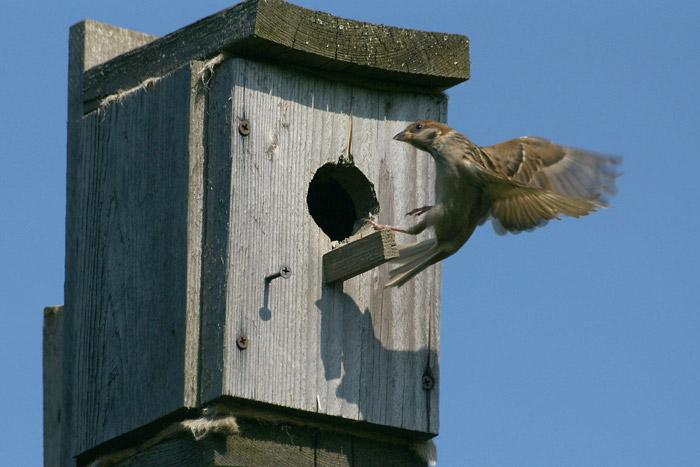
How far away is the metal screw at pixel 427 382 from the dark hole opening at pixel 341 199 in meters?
0.67

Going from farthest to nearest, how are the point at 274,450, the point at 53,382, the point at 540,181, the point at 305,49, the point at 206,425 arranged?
the point at 53,382 → the point at 540,181 → the point at 305,49 → the point at 274,450 → the point at 206,425

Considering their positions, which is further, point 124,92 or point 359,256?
point 124,92

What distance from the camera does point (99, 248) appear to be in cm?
596

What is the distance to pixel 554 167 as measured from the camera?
20.1 ft

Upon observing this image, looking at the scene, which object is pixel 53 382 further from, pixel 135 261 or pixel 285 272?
pixel 285 272

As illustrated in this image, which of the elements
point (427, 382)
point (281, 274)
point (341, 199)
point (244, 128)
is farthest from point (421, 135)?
point (427, 382)

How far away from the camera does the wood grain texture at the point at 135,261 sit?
17.9 ft

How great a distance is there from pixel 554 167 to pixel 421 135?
662 mm

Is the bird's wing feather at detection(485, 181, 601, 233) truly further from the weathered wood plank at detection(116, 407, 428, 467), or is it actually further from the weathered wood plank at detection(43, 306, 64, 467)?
the weathered wood plank at detection(43, 306, 64, 467)

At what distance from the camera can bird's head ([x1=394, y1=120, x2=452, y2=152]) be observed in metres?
5.82

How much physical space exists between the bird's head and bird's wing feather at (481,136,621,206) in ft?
0.99

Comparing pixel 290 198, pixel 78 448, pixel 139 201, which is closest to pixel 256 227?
pixel 290 198

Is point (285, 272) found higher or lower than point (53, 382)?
higher

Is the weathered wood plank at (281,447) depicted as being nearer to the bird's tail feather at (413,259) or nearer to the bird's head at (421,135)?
the bird's tail feather at (413,259)
